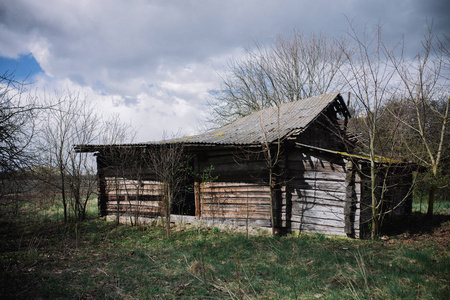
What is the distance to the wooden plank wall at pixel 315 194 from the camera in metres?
7.28

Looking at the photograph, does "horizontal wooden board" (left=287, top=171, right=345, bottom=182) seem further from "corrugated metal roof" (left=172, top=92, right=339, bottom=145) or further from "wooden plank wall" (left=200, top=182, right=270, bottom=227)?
"corrugated metal roof" (left=172, top=92, right=339, bottom=145)

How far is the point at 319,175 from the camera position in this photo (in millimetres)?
7570

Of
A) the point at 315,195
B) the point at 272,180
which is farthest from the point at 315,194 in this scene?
the point at 272,180

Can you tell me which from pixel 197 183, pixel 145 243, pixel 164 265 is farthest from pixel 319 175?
pixel 145 243

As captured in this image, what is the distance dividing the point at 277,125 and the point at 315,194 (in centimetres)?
290

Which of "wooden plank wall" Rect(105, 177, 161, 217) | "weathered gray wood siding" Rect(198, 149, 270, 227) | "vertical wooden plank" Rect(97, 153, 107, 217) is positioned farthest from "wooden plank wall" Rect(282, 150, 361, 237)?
"vertical wooden plank" Rect(97, 153, 107, 217)

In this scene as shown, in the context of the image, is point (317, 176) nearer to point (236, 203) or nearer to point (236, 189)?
point (236, 189)

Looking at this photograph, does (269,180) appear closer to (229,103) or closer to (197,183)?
(197,183)

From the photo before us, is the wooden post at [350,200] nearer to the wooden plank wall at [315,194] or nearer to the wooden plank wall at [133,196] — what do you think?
the wooden plank wall at [315,194]

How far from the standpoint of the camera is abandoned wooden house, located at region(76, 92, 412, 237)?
23.8 ft

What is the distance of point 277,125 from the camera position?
936cm

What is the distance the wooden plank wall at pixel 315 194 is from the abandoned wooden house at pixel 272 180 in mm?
26

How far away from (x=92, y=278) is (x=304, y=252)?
4.35m

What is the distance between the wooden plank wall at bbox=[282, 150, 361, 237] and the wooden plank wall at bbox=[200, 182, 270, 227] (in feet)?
2.18
